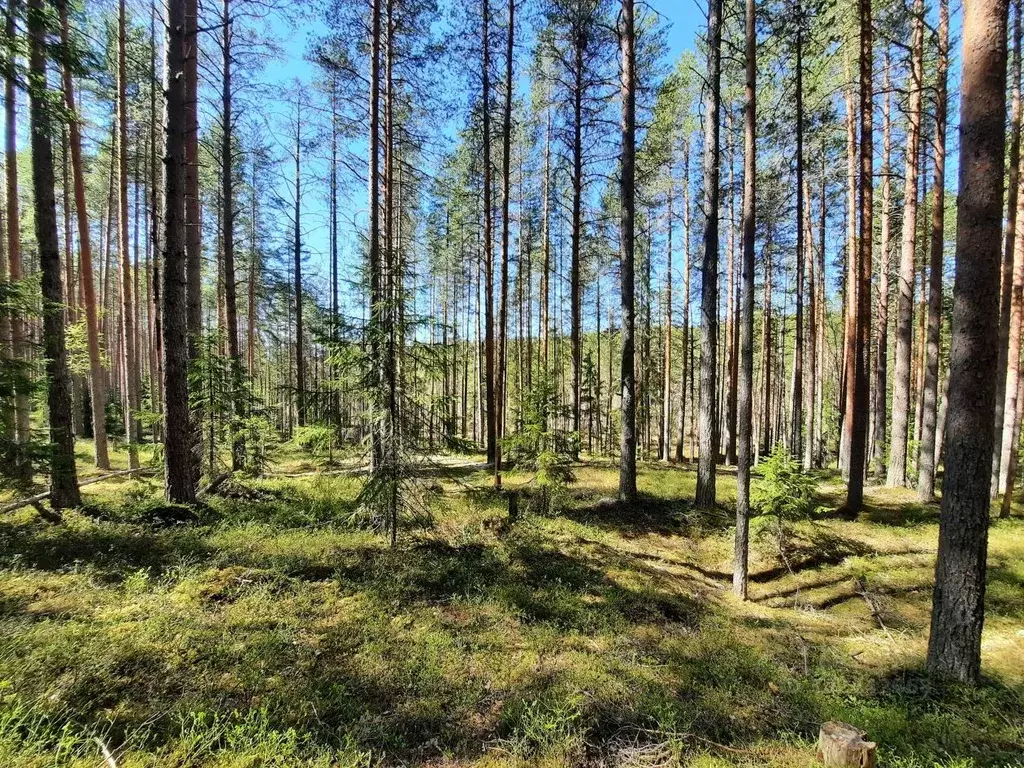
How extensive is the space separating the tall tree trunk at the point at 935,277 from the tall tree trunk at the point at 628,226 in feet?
25.0

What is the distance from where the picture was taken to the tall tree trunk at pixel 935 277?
411 inches

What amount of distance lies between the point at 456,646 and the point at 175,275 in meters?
7.31

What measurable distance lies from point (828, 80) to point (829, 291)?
14544mm

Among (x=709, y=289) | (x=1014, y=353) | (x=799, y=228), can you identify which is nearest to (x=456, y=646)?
(x=709, y=289)

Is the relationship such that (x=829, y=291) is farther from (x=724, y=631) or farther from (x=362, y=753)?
(x=362, y=753)

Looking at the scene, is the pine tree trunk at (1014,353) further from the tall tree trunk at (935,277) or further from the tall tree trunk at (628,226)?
the tall tree trunk at (628,226)

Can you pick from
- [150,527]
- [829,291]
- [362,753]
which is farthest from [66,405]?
[829,291]

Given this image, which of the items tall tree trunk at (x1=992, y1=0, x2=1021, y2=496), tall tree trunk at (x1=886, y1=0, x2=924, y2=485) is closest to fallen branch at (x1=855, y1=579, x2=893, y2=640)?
tall tree trunk at (x1=992, y1=0, x2=1021, y2=496)

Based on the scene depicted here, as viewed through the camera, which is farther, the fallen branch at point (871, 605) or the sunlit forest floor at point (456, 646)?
the fallen branch at point (871, 605)

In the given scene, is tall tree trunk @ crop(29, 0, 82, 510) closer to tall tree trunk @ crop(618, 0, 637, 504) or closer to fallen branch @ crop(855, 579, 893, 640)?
tall tree trunk @ crop(618, 0, 637, 504)

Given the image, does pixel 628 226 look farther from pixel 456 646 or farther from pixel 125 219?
pixel 125 219

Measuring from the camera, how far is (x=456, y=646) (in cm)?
475

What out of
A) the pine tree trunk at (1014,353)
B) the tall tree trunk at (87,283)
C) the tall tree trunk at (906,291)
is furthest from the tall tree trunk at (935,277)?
the tall tree trunk at (87,283)

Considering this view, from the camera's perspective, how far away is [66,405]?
23.4 ft
